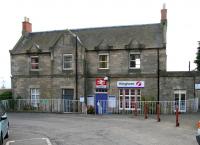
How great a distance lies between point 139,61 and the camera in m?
28.5

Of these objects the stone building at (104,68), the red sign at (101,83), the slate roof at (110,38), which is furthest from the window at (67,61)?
the red sign at (101,83)

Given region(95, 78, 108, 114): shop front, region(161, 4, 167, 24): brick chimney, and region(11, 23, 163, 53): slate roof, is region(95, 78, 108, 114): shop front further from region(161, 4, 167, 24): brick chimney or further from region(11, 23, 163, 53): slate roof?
region(161, 4, 167, 24): brick chimney

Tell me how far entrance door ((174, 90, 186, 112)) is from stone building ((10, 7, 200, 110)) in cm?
9

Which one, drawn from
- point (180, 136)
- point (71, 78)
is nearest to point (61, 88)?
point (71, 78)

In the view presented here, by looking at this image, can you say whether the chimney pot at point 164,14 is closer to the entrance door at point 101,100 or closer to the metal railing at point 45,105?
the entrance door at point 101,100

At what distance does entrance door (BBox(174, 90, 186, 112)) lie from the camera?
26.6 metres

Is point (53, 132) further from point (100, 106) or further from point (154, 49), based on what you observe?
point (154, 49)

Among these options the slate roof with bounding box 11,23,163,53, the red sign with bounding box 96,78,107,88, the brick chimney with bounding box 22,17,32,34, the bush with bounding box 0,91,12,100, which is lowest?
the bush with bounding box 0,91,12,100

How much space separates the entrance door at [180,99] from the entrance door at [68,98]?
32.6 feet

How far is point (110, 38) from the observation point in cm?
3045

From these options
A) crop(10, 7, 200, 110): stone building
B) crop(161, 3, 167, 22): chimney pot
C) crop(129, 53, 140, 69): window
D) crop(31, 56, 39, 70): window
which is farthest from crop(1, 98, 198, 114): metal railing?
crop(161, 3, 167, 22): chimney pot

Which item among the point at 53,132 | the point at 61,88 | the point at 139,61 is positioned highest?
the point at 139,61

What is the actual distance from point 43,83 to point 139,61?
10.4 metres

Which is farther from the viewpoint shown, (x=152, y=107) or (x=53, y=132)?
(x=152, y=107)
